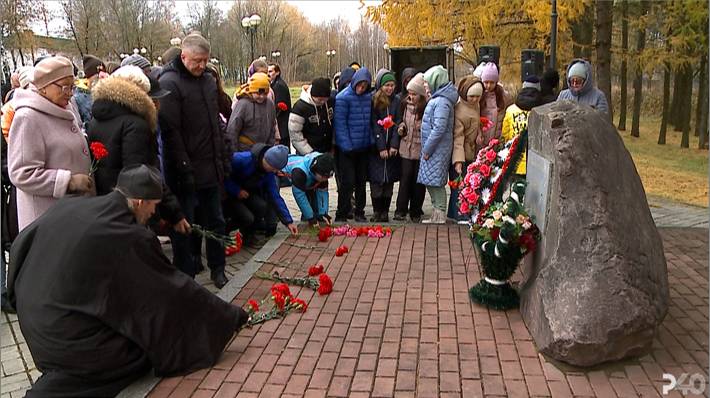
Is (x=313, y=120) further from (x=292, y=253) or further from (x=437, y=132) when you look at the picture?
(x=292, y=253)

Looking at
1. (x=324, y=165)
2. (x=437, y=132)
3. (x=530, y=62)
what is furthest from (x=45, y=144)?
(x=530, y=62)

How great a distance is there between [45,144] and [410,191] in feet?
14.0

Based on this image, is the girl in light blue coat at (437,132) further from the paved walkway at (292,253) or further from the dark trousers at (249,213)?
the dark trousers at (249,213)

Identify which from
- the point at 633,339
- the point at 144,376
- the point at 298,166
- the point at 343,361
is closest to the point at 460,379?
the point at 343,361

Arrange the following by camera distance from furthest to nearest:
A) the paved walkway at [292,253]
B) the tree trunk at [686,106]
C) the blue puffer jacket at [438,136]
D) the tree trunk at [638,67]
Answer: the tree trunk at [686,106] → the tree trunk at [638,67] → the blue puffer jacket at [438,136] → the paved walkway at [292,253]

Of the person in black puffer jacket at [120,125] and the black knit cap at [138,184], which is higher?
the person in black puffer jacket at [120,125]

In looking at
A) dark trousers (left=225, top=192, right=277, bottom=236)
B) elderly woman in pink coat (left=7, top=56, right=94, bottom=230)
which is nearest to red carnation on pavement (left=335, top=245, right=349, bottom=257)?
dark trousers (left=225, top=192, right=277, bottom=236)

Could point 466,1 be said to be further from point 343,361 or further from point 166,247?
point 343,361

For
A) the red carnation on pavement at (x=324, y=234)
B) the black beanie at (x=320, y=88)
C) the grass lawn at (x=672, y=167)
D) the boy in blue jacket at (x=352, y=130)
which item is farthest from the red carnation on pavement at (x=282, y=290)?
the grass lawn at (x=672, y=167)

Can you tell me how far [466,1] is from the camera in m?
13.9

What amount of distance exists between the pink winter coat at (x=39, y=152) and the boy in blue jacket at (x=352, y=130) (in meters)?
3.38

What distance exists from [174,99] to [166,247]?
2.03 meters

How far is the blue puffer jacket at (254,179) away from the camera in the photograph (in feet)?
19.1

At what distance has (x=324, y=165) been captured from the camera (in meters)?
6.02
